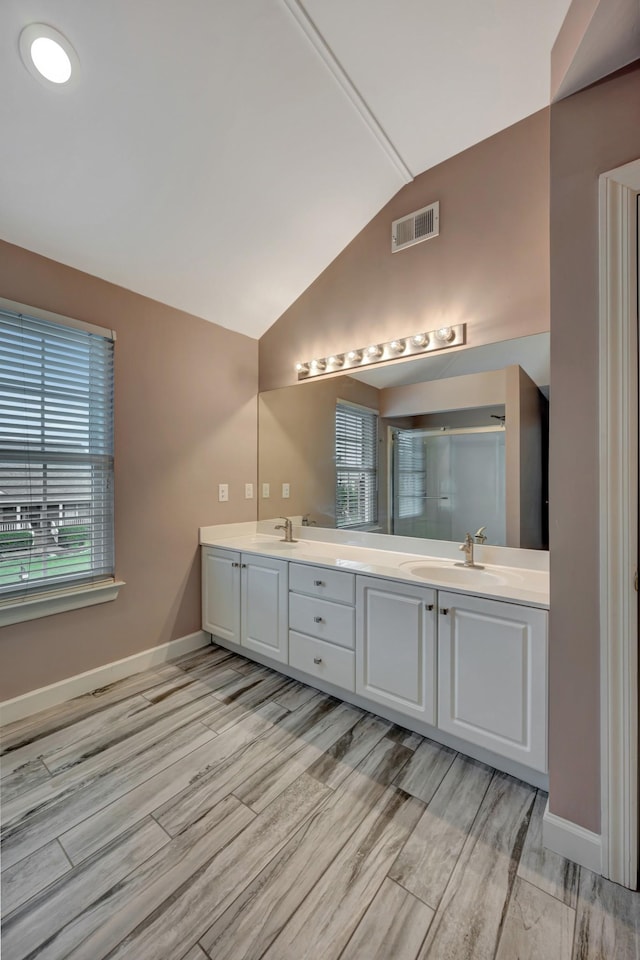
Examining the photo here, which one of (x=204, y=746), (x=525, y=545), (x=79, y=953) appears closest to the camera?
(x=79, y=953)

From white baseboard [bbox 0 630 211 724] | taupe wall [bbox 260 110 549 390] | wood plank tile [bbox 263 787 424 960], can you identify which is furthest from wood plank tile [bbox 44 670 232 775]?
taupe wall [bbox 260 110 549 390]

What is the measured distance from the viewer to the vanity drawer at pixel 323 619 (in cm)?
203

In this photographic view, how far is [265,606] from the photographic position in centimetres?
242

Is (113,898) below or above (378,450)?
below

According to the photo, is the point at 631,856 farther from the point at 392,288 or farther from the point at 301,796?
the point at 392,288

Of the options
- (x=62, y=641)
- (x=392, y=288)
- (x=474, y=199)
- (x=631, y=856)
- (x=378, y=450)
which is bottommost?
(x=631, y=856)

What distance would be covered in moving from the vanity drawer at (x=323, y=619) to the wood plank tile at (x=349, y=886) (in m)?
0.68

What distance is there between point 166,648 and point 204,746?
0.93 meters

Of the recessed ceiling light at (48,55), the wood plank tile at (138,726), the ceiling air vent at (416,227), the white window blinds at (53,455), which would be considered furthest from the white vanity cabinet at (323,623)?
the recessed ceiling light at (48,55)

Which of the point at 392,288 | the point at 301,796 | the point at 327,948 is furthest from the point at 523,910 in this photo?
the point at 392,288

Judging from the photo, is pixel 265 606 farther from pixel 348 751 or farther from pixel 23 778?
pixel 23 778

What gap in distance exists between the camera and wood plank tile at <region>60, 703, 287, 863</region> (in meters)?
1.37

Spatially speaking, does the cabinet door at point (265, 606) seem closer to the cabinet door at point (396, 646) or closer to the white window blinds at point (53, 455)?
the cabinet door at point (396, 646)

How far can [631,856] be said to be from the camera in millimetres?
1180
